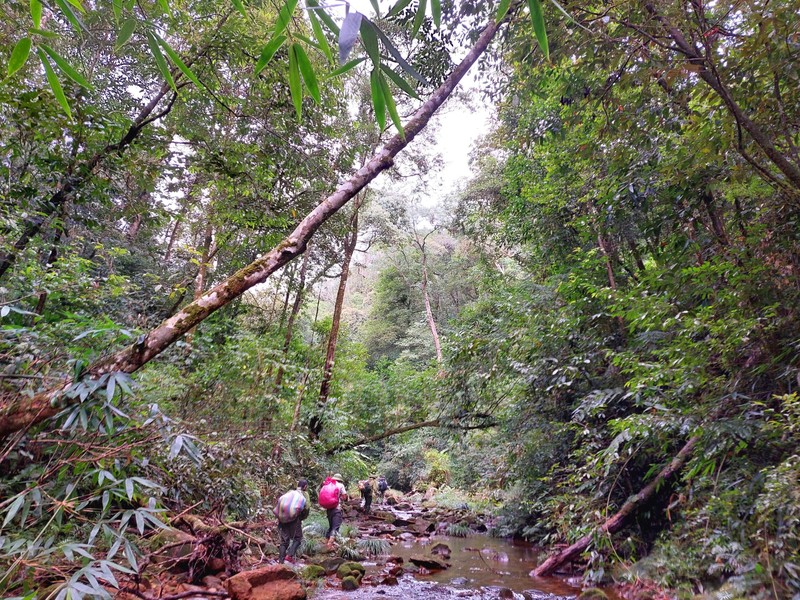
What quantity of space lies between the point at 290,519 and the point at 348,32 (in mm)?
6755

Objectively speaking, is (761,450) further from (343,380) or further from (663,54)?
(343,380)

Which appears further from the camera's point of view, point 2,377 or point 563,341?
point 563,341

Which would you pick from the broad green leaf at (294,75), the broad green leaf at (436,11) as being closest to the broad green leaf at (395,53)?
the broad green leaf at (436,11)

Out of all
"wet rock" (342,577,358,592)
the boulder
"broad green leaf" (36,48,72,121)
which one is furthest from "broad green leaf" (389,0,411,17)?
"wet rock" (342,577,358,592)

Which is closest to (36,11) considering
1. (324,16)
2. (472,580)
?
(324,16)

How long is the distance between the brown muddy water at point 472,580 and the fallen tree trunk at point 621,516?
0.75ft

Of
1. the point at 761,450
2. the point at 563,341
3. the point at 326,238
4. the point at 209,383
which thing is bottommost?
the point at 761,450

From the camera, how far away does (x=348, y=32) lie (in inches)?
40.2

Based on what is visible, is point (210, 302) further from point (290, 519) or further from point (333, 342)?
point (333, 342)

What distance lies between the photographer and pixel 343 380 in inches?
497

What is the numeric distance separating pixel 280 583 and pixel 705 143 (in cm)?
596

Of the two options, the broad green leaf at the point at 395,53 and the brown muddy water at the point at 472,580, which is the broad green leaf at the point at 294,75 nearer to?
the broad green leaf at the point at 395,53

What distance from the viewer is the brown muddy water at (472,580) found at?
5.70 metres

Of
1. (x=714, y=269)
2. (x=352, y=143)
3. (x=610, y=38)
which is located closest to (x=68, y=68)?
(x=610, y=38)
